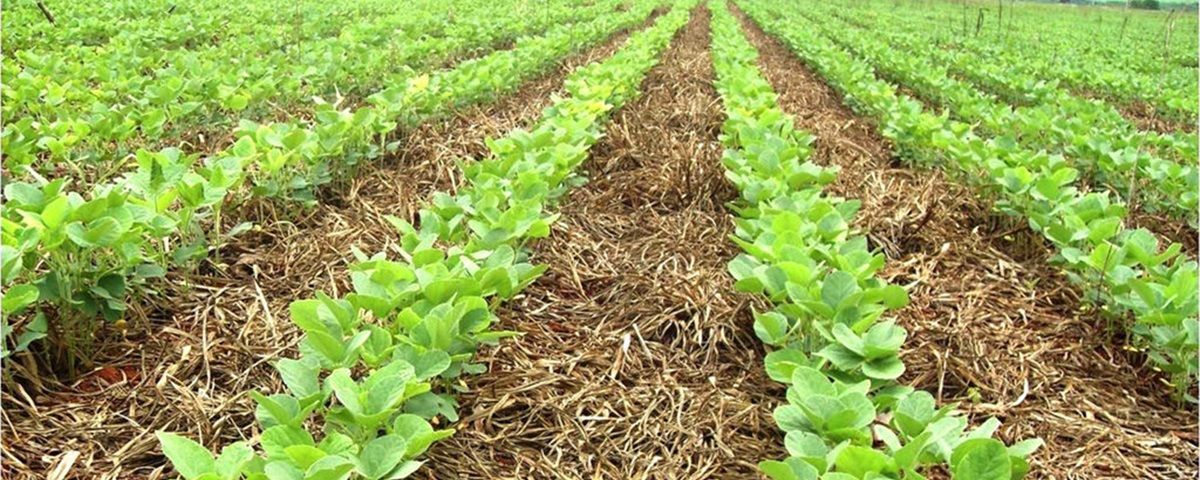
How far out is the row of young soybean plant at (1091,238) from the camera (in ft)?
7.04

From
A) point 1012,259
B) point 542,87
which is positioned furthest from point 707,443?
point 542,87

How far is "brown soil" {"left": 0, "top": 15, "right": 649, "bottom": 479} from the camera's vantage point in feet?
5.71

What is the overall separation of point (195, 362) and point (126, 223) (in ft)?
1.20

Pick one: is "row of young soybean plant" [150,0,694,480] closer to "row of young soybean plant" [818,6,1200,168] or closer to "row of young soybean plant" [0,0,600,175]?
"row of young soybean plant" [0,0,600,175]

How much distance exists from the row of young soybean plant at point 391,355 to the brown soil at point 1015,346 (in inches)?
44.2

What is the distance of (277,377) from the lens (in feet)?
6.71

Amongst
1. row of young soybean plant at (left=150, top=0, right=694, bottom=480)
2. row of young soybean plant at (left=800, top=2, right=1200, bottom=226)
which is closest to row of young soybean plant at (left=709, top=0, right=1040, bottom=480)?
row of young soybean plant at (left=150, top=0, right=694, bottom=480)

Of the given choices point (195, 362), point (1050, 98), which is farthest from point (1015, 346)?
point (1050, 98)

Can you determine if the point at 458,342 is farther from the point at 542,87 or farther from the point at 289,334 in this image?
the point at 542,87

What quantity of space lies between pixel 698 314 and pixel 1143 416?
3.68 ft

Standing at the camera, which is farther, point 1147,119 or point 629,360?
point 1147,119

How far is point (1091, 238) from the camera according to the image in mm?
2617

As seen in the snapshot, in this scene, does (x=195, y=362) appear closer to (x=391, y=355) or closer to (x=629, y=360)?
(x=391, y=355)

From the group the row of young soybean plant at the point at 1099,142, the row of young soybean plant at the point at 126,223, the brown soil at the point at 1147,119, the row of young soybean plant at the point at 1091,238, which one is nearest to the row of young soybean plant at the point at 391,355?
the row of young soybean plant at the point at 126,223
